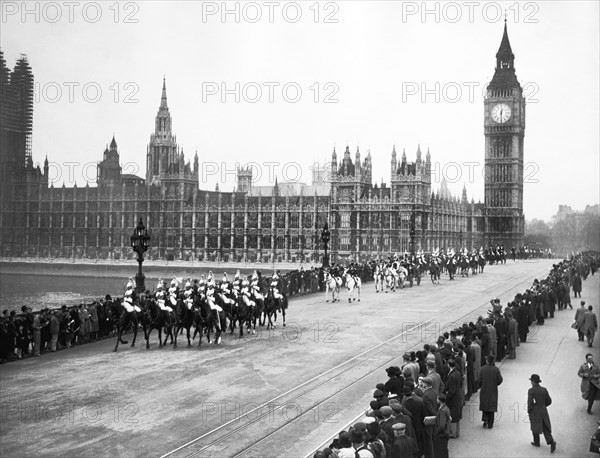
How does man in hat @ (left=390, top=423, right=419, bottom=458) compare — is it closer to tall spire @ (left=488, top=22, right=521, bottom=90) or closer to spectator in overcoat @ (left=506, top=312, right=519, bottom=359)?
spectator in overcoat @ (left=506, top=312, right=519, bottom=359)

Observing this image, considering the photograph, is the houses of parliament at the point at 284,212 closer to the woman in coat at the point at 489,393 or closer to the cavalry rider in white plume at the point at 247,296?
the cavalry rider in white plume at the point at 247,296

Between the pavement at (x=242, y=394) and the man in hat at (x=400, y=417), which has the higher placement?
the man in hat at (x=400, y=417)

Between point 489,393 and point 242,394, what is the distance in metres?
5.91

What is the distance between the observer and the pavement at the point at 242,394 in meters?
11.6

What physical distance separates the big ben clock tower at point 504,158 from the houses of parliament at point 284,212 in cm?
18

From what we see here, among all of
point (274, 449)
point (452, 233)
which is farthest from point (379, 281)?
point (452, 233)

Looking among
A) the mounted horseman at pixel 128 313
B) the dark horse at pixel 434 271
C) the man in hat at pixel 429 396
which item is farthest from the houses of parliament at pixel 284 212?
the man in hat at pixel 429 396

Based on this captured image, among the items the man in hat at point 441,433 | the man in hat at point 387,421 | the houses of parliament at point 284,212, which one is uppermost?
the houses of parliament at point 284,212

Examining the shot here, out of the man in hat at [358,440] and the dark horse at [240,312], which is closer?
the man in hat at [358,440]

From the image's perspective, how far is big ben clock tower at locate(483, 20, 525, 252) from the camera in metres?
105

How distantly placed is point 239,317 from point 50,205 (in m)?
85.3

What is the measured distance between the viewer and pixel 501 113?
107750 millimetres

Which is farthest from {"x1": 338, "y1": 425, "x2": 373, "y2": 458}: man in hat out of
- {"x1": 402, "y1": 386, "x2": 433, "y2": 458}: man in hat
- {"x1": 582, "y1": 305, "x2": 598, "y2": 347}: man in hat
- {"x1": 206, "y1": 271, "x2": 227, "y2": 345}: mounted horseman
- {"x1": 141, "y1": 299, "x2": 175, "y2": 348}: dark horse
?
{"x1": 582, "y1": 305, "x2": 598, "y2": 347}: man in hat

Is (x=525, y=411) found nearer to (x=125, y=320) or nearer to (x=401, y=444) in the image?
(x=401, y=444)
